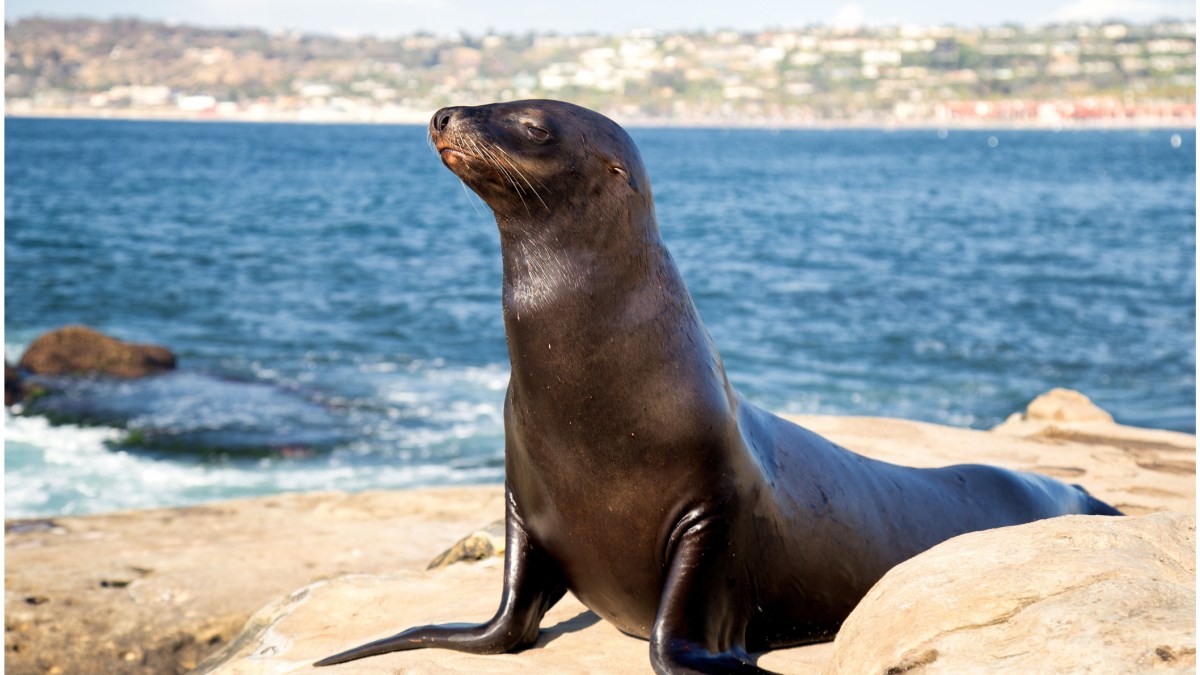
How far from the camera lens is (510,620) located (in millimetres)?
4320

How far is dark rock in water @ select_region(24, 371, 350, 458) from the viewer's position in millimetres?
12547

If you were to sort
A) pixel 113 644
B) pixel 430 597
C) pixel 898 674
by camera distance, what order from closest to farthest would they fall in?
pixel 898 674, pixel 430 597, pixel 113 644

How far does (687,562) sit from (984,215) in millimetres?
38694

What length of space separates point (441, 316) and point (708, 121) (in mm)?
155352

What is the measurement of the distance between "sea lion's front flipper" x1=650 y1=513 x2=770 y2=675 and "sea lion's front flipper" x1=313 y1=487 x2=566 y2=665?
0.51 meters

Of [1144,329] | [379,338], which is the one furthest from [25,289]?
[1144,329]

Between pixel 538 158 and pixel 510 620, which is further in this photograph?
pixel 510 620

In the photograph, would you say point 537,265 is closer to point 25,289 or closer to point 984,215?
point 25,289

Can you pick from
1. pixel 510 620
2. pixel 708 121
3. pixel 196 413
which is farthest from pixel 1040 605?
pixel 708 121

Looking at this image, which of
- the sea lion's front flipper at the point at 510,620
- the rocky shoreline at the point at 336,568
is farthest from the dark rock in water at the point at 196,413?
the sea lion's front flipper at the point at 510,620

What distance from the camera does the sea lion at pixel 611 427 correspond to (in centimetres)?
403

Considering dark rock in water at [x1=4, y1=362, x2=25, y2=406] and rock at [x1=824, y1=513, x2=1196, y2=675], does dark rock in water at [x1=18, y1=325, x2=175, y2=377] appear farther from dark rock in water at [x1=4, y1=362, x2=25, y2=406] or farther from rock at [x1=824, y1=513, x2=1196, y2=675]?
rock at [x1=824, y1=513, x2=1196, y2=675]

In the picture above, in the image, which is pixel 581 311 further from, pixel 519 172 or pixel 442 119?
pixel 442 119

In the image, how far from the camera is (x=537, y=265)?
4066mm
